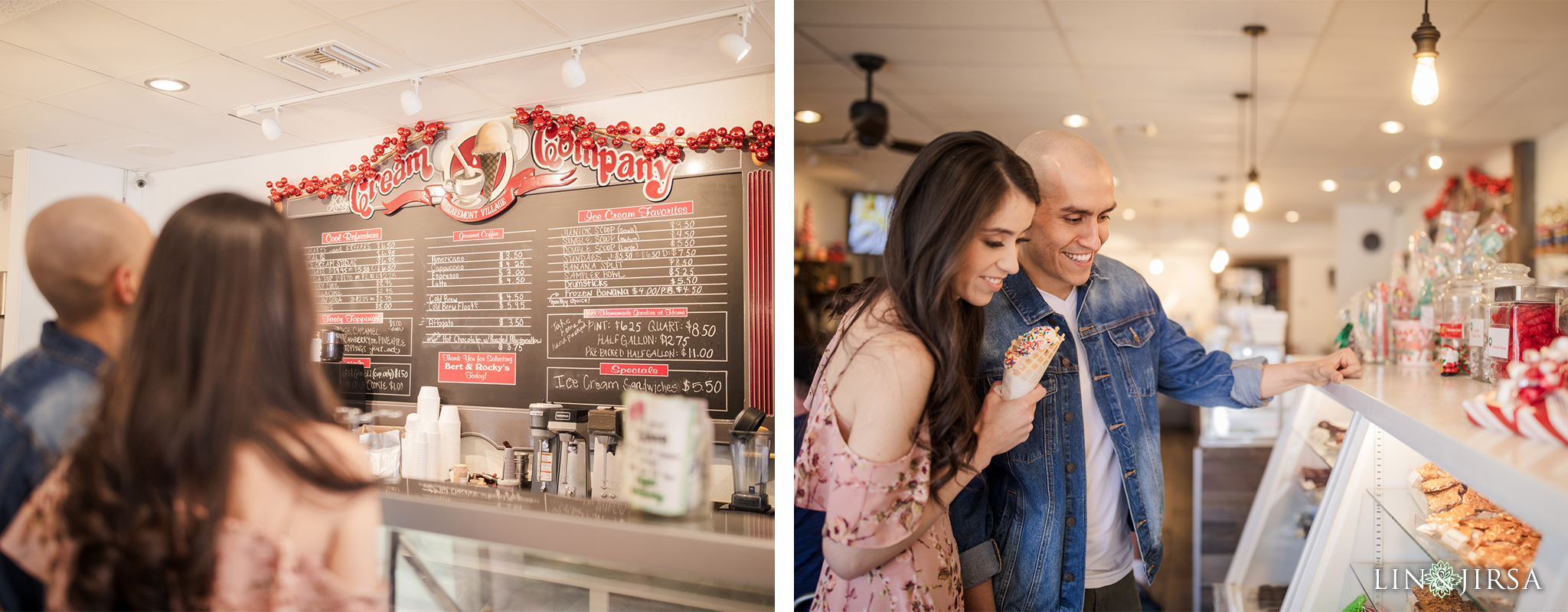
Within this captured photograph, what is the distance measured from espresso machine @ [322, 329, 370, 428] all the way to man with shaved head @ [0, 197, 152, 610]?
269 millimetres

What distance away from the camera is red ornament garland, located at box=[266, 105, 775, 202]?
1.27 m

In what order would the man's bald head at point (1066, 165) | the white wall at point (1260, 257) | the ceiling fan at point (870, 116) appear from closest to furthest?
the man's bald head at point (1066, 165) → the ceiling fan at point (870, 116) → the white wall at point (1260, 257)

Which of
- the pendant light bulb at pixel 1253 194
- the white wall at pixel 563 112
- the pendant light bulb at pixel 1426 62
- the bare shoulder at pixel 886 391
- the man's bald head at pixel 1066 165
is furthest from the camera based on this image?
the pendant light bulb at pixel 1253 194

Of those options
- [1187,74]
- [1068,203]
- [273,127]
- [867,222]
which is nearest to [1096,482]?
[1068,203]

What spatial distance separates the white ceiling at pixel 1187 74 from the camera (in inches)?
133

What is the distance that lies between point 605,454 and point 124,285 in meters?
0.71

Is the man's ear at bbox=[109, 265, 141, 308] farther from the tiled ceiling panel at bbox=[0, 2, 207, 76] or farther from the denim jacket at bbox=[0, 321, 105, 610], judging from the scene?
the tiled ceiling panel at bbox=[0, 2, 207, 76]

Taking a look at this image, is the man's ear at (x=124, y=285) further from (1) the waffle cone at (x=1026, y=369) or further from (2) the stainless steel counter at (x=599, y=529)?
(1) the waffle cone at (x=1026, y=369)

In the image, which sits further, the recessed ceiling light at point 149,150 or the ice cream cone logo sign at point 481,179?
the ice cream cone logo sign at point 481,179

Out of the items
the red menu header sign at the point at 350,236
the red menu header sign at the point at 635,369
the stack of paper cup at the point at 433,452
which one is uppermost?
the red menu header sign at the point at 350,236

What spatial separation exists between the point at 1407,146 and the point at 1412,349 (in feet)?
18.0

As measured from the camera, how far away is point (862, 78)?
4.42 meters

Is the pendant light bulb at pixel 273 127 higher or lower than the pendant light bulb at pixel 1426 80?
lower

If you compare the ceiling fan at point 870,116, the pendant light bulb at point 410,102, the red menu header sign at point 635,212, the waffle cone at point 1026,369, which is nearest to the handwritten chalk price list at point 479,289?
the red menu header sign at point 635,212
